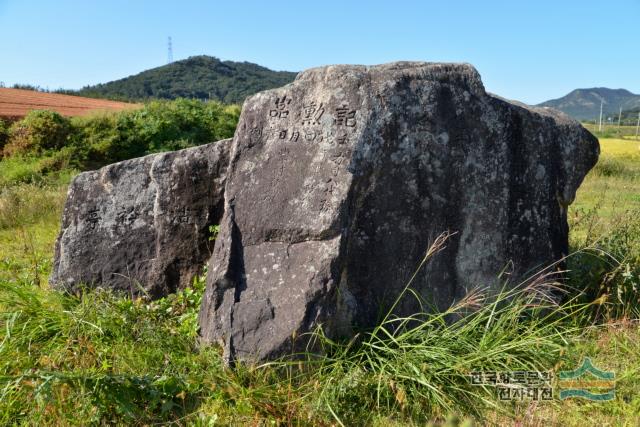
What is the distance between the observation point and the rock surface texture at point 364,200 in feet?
11.3

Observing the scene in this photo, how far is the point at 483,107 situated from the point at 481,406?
2.11 metres

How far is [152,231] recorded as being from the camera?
182 inches

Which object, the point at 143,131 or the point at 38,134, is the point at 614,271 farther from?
the point at 143,131

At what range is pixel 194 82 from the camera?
64.9 meters

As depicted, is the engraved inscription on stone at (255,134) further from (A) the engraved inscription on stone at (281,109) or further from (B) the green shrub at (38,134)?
(B) the green shrub at (38,134)

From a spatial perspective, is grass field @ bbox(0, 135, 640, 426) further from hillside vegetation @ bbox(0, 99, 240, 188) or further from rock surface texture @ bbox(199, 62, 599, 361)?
hillside vegetation @ bbox(0, 99, 240, 188)

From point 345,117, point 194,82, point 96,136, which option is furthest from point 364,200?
point 194,82

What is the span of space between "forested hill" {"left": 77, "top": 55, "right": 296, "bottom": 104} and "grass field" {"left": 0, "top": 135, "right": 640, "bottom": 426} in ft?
174

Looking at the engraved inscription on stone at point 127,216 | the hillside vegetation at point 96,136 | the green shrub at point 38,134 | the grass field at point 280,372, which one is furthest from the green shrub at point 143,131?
the grass field at point 280,372

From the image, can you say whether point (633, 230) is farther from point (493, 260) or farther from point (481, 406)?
point (481, 406)

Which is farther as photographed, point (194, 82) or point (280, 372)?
point (194, 82)

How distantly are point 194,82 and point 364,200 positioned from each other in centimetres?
6508

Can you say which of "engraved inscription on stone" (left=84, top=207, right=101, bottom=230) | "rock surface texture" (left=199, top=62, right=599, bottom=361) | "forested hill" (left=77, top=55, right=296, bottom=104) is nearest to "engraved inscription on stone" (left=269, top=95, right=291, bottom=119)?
"rock surface texture" (left=199, top=62, right=599, bottom=361)

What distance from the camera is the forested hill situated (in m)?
59.0
